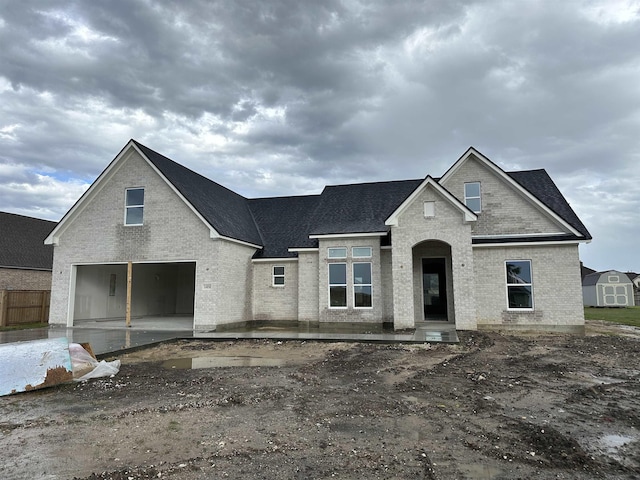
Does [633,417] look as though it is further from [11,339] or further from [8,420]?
[11,339]

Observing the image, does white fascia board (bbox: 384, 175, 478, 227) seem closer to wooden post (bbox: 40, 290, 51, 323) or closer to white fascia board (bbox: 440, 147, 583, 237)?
white fascia board (bbox: 440, 147, 583, 237)

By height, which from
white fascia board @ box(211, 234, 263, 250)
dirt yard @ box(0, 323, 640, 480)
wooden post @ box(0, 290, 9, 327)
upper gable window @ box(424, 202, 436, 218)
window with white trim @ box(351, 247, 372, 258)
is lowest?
dirt yard @ box(0, 323, 640, 480)

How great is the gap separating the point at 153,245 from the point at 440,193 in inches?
464

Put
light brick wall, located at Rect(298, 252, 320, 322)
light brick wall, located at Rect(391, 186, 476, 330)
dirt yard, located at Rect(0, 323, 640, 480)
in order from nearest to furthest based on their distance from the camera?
1. dirt yard, located at Rect(0, 323, 640, 480)
2. light brick wall, located at Rect(391, 186, 476, 330)
3. light brick wall, located at Rect(298, 252, 320, 322)

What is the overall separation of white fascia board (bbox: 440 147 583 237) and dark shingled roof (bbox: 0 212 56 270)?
2577cm

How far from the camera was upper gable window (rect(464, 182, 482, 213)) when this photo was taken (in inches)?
697

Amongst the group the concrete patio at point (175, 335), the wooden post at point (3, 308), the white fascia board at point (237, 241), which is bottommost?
the concrete patio at point (175, 335)

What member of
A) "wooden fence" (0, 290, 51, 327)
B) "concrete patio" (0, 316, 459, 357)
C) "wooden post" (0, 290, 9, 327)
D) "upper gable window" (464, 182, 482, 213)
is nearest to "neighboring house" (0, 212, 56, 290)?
"wooden fence" (0, 290, 51, 327)

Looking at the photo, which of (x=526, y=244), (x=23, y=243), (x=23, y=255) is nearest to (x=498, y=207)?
(x=526, y=244)

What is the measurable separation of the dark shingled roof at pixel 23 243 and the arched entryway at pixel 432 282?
24191 mm

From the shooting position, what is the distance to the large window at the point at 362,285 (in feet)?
57.5

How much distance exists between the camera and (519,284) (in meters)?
16.2

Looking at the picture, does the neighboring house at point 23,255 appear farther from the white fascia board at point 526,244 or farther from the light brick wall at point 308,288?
the white fascia board at point 526,244

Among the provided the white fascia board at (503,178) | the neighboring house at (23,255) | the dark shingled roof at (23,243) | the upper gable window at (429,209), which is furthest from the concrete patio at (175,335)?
the dark shingled roof at (23,243)
